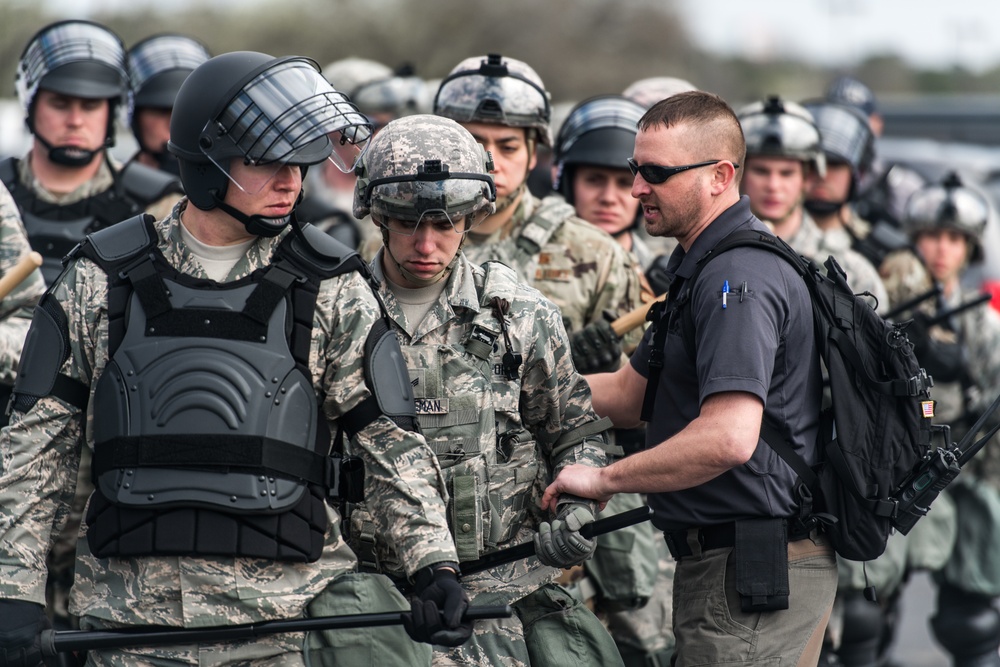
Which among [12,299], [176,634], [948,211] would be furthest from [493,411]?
[948,211]

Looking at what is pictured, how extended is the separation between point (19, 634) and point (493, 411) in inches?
57.8

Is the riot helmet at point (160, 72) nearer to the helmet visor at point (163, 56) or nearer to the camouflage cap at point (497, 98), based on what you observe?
the helmet visor at point (163, 56)

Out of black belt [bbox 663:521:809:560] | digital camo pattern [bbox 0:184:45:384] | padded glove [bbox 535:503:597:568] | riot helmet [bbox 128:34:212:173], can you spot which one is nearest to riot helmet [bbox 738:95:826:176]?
riot helmet [bbox 128:34:212:173]

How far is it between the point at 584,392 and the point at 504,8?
37.3 metres

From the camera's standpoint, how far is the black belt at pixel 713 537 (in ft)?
13.3

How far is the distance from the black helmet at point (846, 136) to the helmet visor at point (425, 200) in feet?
13.5

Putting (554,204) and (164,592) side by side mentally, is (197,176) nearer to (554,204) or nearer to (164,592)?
(164,592)

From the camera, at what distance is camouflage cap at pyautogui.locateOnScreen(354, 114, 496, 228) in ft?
13.7

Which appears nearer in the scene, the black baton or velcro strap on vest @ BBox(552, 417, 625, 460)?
the black baton

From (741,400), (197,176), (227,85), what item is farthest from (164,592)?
(741,400)

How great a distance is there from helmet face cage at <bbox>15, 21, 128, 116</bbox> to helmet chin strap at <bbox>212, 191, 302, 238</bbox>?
274 cm

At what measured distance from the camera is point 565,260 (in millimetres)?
5535

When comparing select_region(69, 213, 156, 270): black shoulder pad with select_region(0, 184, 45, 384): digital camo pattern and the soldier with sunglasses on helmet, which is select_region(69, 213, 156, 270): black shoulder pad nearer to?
the soldier with sunglasses on helmet

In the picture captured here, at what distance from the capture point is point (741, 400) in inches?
151
